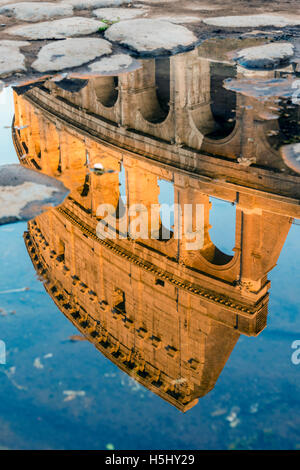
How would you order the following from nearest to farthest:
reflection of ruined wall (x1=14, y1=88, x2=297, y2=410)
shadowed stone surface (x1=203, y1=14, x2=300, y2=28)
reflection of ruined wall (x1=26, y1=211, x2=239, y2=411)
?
reflection of ruined wall (x1=26, y1=211, x2=239, y2=411) < reflection of ruined wall (x1=14, y1=88, x2=297, y2=410) < shadowed stone surface (x1=203, y1=14, x2=300, y2=28)

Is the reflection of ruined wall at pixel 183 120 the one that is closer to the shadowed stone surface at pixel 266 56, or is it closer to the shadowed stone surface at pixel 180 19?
the shadowed stone surface at pixel 266 56

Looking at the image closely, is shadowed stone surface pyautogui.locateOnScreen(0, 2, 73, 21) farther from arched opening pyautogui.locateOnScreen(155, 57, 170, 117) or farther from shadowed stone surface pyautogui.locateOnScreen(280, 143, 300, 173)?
shadowed stone surface pyautogui.locateOnScreen(280, 143, 300, 173)

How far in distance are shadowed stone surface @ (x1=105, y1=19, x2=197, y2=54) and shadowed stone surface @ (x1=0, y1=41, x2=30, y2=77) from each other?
1.81 metres

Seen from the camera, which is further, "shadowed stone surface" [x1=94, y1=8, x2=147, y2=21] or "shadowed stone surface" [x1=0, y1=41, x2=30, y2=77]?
"shadowed stone surface" [x1=94, y1=8, x2=147, y2=21]

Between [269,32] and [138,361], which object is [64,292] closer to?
[138,361]

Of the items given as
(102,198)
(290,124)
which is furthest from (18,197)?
(290,124)

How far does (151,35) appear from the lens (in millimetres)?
11898

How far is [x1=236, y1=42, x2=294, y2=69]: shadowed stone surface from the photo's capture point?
33.8ft

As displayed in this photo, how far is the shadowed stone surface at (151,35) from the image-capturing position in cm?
1140

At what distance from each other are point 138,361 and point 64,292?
3.49ft

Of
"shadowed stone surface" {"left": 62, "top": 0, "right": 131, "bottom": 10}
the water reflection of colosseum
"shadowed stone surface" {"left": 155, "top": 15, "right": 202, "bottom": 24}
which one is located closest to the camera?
the water reflection of colosseum

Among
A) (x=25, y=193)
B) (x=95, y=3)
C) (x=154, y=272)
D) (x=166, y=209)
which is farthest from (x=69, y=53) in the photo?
(x=154, y=272)

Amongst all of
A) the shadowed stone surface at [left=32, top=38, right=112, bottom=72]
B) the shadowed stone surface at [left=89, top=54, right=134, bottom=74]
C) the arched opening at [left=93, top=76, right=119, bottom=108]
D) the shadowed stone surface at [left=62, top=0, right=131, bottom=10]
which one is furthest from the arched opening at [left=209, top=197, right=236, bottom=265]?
the shadowed stone surface at [left=62, top=0, right=131, bottom=10]

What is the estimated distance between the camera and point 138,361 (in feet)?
17.1
